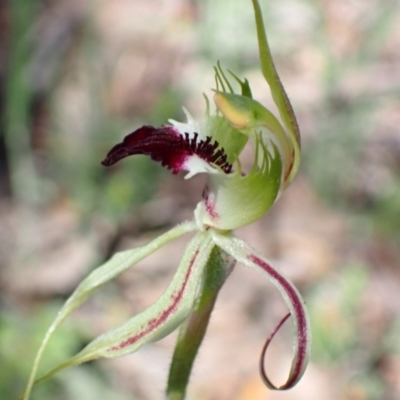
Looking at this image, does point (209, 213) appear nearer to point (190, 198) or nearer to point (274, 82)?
point (274, 82)

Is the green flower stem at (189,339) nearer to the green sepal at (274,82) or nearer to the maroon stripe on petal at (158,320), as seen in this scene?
the maroon stripe on petal at (158,320)

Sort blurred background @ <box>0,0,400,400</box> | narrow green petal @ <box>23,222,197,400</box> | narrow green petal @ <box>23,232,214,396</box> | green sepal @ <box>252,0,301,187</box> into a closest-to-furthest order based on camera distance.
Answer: green sepal @ <box>252,0,301,187</box> < narrow green petal @ <box>23,232,214,396</box> < narrow green petal @ <box>23,222,197,400</box> < blurred background @ <box>0,0,400,400</box>

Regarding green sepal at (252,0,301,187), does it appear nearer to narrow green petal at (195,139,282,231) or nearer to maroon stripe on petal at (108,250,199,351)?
narrow green petal at (195,139,282,231)

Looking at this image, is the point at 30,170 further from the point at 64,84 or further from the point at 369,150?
the point at 369,150

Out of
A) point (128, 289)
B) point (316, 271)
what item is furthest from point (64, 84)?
point (316, 271)

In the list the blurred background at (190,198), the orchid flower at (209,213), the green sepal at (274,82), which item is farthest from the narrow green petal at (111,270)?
the blurred background at (190,198)

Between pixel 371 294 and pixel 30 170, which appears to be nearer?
pixel 371 294

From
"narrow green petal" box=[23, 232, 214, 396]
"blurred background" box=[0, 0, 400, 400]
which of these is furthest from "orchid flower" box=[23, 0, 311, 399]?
"blurred background" box=[0, 0, 400, 400]
